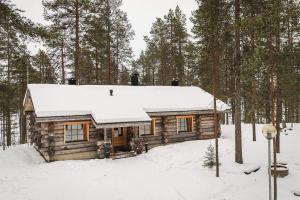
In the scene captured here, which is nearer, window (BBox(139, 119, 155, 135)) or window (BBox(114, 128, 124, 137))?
window (BBox(114, 128, 124, 137))

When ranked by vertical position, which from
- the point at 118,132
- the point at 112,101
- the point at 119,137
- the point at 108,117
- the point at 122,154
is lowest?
the point at 122,154

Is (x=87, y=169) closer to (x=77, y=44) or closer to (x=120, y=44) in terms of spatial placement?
(x=77, y=44)

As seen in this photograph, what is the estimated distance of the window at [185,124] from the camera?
69.2ft

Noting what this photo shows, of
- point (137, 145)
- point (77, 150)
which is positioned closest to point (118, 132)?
point (137, 145)

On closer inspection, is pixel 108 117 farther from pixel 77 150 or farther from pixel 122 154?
pixel 77 150

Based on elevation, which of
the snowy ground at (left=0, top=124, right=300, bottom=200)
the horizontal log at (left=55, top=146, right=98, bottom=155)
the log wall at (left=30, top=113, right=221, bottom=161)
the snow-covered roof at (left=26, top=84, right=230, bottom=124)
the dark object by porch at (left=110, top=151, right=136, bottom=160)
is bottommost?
the snowy ground at (left=0, top=124, right=300, bottom=200)

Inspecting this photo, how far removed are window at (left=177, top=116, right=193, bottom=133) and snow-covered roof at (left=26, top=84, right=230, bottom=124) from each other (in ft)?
3.41

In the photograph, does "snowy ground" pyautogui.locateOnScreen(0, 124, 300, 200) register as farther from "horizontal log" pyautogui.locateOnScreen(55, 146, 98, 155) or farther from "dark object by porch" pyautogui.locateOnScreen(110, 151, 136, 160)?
"horizontal log" pyautogui.locateOnScreen(55, 146, 98, 155)

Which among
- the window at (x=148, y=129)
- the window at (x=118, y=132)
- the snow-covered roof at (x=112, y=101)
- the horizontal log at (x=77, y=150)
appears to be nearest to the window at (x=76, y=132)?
the horizontal log at (x=77, y=150)

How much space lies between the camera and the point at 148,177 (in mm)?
13188

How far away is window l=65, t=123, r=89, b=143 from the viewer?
16938 mm

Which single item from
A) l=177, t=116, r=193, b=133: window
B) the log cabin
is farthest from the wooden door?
l=177, t=116, r=193, b=133: window

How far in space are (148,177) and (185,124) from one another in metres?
9.01

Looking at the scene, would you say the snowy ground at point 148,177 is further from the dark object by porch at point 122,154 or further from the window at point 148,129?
the window at point 148,129
